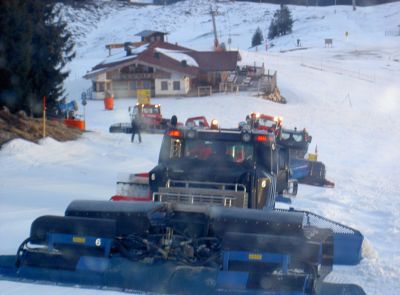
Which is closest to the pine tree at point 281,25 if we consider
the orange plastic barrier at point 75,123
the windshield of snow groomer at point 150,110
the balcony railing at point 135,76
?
the balcony railing at point 135,76

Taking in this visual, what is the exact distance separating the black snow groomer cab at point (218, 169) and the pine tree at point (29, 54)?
1547 centimetres

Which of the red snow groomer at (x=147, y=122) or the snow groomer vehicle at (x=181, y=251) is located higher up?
the red snow groomer at (x=147, y=122)

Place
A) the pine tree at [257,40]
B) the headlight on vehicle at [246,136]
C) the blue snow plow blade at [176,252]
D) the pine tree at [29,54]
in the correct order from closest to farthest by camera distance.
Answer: the blue snow plow blade at [176,252], the headlight on vehicle at [246,136], the pine tree at [29,54], the pine tree at [257,40]

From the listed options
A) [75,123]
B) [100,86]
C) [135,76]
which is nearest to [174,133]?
[75,123]

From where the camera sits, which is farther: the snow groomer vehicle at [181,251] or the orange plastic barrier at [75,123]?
the orange plastic barrier at [75,123]

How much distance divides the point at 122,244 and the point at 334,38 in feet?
337

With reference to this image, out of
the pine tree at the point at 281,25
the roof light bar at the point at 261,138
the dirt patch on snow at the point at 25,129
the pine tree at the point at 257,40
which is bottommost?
the dirt patch on snow at the point at 25,129

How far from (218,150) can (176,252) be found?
11.0 ft

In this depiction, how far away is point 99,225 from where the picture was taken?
7496mm

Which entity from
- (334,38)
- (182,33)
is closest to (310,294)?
(334,38)

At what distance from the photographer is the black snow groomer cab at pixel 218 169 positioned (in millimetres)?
9531

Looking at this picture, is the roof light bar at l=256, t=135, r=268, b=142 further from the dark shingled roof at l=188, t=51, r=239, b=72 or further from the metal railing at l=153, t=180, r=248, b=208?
the dark shingled roof at l=188, t=51, r=239, b=72

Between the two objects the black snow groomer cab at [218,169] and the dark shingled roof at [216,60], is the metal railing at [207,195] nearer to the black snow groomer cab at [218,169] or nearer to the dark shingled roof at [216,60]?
the black snow groomer cab at [218,169]

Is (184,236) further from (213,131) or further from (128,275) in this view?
(213,131)
